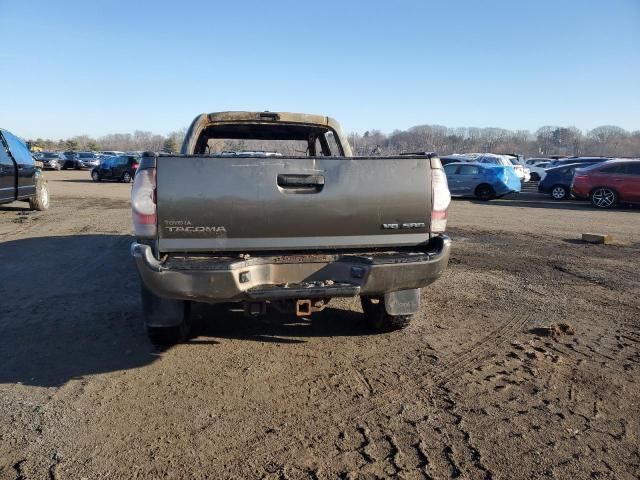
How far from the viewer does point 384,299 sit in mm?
4121

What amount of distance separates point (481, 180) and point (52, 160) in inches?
1501

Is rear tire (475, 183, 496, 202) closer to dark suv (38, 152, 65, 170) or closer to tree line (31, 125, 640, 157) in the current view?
dark suv (38, 152, 65, 170)

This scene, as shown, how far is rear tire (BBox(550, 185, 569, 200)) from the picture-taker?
1942cm

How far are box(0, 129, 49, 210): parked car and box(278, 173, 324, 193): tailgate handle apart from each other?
9.97 m

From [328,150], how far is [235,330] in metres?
2.43

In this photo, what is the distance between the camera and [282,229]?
11.3ft

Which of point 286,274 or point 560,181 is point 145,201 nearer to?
point 286,274

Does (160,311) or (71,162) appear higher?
(160,311)

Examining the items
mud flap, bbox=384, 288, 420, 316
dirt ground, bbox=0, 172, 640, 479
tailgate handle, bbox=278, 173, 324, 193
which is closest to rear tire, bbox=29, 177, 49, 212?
dirt ground, bbox=0, 172, 640, 479

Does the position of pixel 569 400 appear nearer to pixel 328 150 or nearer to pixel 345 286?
pixel 345 286

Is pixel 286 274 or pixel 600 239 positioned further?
pixel 600 239

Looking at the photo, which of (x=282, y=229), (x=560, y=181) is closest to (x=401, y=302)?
(x=282, y=229)

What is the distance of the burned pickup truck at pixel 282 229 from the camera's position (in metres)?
3.24

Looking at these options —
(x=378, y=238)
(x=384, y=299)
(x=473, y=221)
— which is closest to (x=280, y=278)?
(x=378, y=238)
